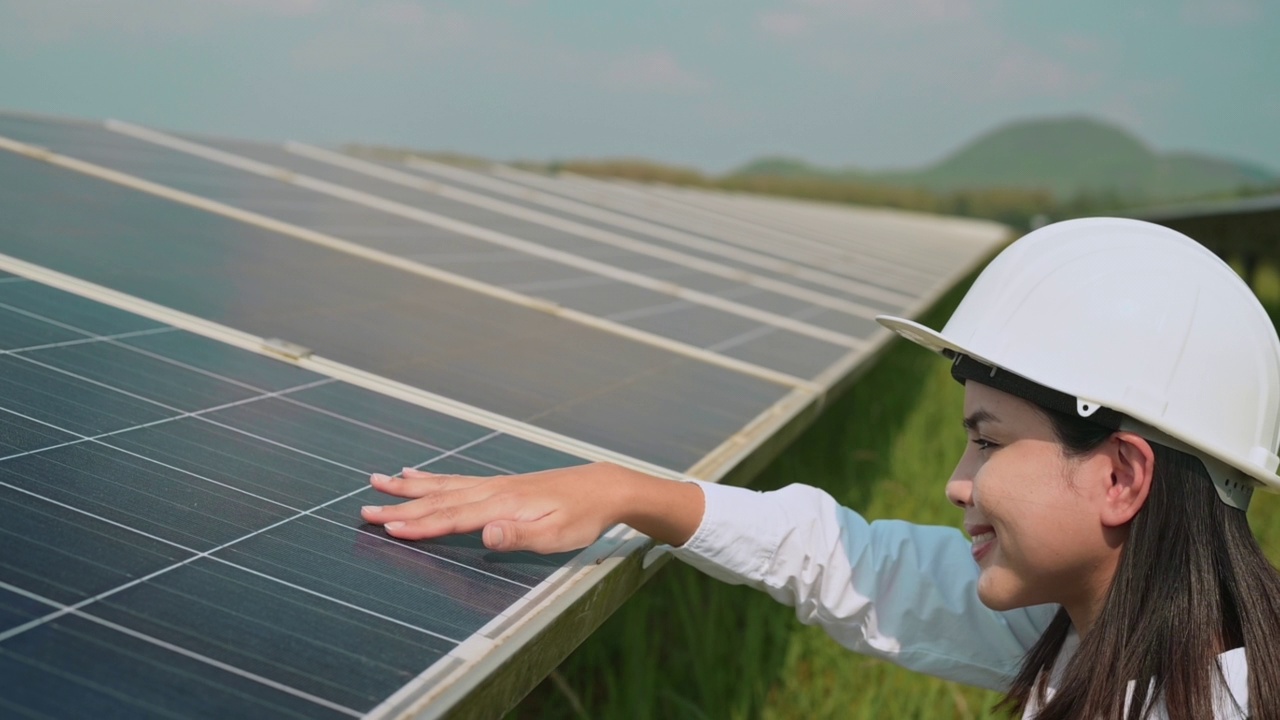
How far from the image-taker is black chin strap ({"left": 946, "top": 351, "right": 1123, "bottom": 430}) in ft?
8.50

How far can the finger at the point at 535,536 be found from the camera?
239 cm

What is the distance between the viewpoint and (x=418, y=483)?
8.41ft

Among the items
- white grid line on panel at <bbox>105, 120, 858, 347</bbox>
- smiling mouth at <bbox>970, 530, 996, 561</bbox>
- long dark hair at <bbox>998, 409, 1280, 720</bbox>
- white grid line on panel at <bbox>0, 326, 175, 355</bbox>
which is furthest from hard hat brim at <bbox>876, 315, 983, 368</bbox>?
white grid line on panel at <bbox>105, 120, 858, 347</bbox>

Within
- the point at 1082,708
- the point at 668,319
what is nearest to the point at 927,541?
the point at 1082,708

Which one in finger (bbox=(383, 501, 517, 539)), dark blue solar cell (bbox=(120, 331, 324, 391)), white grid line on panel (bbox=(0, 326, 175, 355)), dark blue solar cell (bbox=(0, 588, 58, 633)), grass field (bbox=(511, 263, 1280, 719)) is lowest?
grass field (bbox=(511, 263, 1280, 719))

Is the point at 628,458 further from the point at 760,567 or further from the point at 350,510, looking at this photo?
the point at 350,510

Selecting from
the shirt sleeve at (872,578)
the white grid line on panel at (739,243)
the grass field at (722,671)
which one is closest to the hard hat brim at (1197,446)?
the shirt sleeve at (872,578)

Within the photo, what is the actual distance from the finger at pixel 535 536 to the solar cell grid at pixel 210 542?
0.12ft

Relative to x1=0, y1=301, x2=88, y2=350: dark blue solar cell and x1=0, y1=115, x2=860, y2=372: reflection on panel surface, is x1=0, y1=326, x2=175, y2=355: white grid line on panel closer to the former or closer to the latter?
x1=0, y1=301, x2=88, y2=350: dark blue solar cell

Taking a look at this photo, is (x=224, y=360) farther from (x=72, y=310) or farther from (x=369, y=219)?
(x=369, y=219)

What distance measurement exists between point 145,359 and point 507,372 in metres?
1.24

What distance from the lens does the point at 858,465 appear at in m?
8.67

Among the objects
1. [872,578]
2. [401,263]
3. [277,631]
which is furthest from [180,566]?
[401,263]

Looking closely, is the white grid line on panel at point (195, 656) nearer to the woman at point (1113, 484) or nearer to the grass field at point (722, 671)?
the woman at point (1113, 484)
